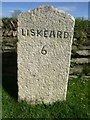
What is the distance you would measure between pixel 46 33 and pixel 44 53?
1.04 feet

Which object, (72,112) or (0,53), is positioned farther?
(0,53)

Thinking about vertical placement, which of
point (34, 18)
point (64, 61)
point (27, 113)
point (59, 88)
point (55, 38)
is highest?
point (34, 18)

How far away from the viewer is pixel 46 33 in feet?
15.1

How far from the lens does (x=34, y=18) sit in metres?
4.54

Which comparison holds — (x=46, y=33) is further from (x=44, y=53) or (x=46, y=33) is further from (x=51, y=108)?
(x=51, y=108)

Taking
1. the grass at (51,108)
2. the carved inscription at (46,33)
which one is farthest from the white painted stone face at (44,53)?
the grass at (51,108)

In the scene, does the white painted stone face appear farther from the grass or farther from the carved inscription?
the grass

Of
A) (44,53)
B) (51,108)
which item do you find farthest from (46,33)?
(51,108)

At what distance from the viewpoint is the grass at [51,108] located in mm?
4587

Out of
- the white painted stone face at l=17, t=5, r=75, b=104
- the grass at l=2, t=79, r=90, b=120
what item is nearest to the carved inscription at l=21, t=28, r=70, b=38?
the white painted stone face at l=17, t=5, r=75, b=104

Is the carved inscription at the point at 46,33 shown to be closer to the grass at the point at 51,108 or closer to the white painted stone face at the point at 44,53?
the white painted stone face at the point at 44,53

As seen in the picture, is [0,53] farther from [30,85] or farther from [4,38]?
[30,85]

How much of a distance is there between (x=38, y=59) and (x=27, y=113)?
85 cm

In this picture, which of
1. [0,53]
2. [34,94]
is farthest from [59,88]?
[0,53]
